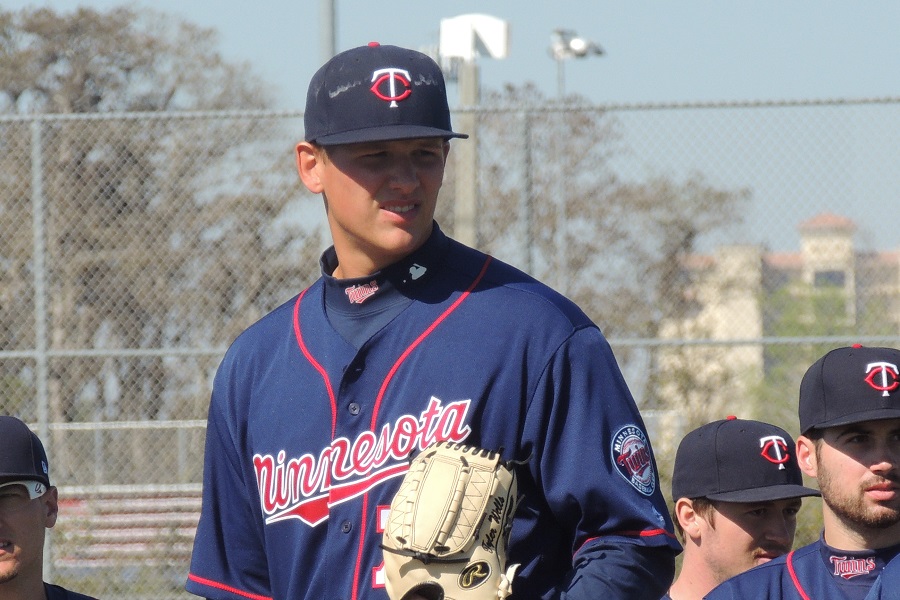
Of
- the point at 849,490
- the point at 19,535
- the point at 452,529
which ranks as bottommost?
the point at 19,535

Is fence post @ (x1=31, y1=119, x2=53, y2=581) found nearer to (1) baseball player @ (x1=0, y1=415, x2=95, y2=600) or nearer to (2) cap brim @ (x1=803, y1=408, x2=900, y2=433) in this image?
(1) baseball player @ (x1=0, y1=415, x2=95, y2=600)

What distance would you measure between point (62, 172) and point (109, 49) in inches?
152

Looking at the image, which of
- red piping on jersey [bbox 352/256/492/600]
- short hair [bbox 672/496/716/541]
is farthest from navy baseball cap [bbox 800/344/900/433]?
red piping on jersey [bbox 352/256/492/600]

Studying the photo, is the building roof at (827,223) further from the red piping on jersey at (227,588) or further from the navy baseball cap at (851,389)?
the red piping on jersey at (227,588)

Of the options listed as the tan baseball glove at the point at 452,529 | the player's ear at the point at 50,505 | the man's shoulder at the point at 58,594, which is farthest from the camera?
the player's ear at the point at 50,505

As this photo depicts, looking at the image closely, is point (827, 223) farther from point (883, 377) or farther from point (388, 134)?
point (388, 134)

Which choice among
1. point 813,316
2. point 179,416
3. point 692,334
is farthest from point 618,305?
point 179,416

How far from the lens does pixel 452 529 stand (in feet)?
6.63

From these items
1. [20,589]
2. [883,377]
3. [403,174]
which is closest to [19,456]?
[20,589]

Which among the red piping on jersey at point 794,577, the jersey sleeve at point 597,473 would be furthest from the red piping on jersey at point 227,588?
the red piping on jersey at point 794,577

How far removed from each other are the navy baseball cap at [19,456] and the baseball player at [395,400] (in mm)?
1323

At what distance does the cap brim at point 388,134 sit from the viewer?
2.25m

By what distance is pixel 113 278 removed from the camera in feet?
24.2

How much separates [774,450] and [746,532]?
28 cm
